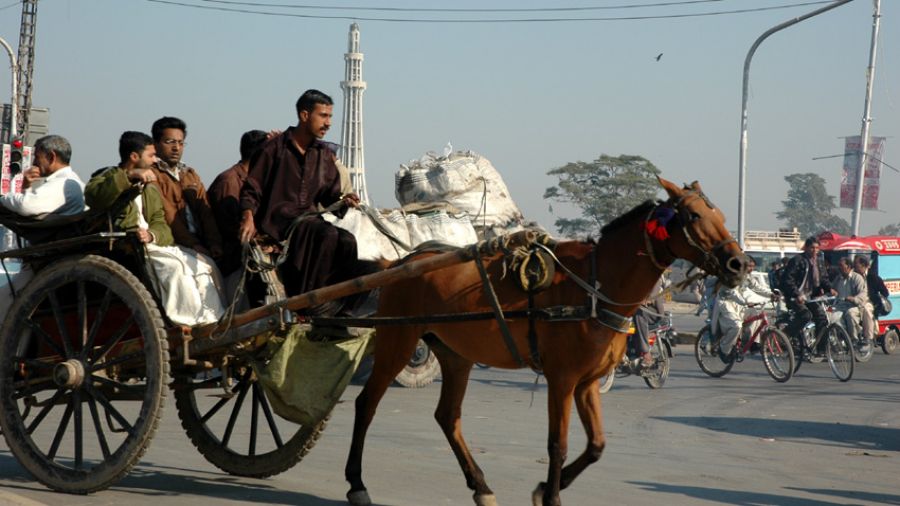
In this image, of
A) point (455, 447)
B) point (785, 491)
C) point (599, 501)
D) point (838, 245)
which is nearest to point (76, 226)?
point (455, 447)

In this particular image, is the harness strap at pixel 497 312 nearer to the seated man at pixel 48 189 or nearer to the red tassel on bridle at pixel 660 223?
the red tassel on bridle at pixel 660 223

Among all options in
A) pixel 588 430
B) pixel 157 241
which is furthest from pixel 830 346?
pixel 157 241

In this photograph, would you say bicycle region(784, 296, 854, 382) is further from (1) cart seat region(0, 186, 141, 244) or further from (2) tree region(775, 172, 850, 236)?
(2) tree region(775, 172, 850, 236)

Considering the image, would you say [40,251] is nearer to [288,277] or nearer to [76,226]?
[76,226]

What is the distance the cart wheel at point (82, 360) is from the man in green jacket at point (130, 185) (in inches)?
12.2

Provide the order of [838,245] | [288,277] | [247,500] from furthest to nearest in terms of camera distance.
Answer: [838,245] → [288,277] → [247,500]

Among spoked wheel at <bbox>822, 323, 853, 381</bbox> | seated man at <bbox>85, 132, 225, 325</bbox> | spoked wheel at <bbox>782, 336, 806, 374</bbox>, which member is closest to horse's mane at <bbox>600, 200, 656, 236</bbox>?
seated man at <bbox>85, 132, 225, 325</bbox>

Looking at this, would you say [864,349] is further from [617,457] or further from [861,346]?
[617,457]

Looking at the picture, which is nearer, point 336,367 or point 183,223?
point 336,367

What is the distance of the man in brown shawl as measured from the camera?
729cm

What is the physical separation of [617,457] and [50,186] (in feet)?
15.9

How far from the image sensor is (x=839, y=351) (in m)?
17.3

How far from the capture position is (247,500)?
6914 mm

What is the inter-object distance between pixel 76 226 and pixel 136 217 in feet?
1.42
